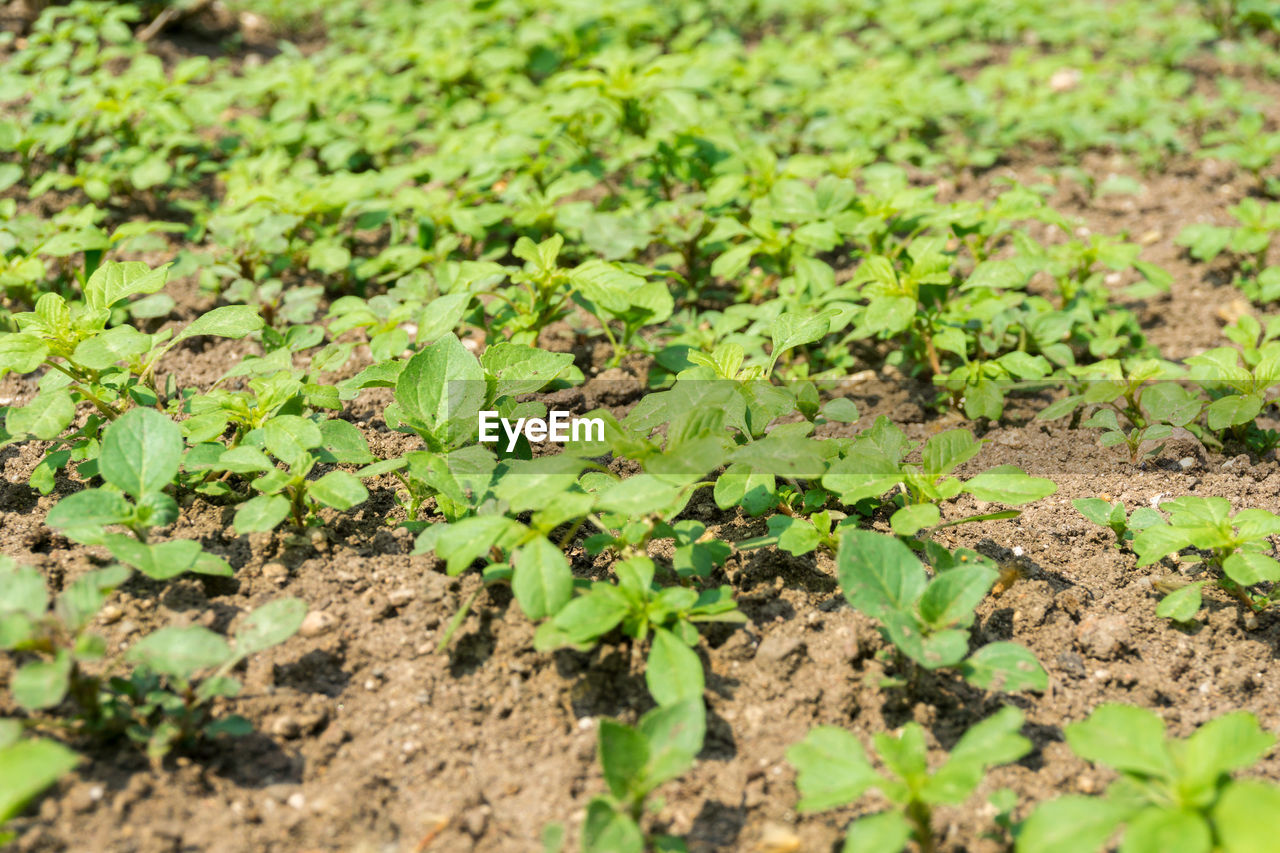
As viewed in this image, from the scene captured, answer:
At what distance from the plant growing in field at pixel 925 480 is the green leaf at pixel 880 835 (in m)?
0.59

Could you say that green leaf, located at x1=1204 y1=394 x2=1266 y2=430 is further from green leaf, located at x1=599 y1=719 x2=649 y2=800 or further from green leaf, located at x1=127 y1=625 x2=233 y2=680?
green leaf, located at x1=127 y1=625 x2=233 y2=680

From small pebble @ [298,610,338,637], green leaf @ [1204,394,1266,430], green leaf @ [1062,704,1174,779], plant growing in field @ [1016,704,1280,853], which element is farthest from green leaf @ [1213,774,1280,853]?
green leaf @ [1204,394,1266,430]

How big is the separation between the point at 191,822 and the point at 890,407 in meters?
2.06

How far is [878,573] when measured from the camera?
1.70m

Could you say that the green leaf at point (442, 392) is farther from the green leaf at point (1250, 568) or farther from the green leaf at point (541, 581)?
the green leaf at point (1250, 568)

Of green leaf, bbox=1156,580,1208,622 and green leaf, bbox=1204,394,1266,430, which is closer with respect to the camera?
green leaf, bbox=1156,580,1208,622

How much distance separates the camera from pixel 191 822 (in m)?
1.46

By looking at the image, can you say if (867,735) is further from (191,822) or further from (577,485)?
(191,822)

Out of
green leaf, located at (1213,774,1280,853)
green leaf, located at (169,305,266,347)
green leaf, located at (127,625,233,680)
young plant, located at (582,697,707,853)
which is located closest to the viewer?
green leaf, located at (1213,774,1280,853)

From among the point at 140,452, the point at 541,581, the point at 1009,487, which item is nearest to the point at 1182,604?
the point at 1009,487

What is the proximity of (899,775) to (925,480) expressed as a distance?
698mm

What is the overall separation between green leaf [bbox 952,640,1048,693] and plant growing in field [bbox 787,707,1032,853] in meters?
0.16

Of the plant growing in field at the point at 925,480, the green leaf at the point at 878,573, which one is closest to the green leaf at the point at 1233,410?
the plant growing in field at the point at 925,480

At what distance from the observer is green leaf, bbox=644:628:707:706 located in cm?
154
